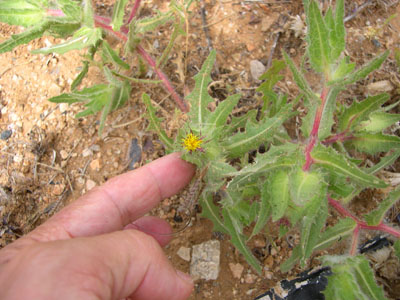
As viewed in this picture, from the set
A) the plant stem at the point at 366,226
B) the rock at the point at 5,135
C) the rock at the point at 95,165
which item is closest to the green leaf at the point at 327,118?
Result: the plant stem at the point at 366,226

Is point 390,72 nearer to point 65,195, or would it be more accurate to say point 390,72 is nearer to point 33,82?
point 65,195

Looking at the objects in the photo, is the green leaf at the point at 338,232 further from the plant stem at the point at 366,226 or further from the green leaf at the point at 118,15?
the green leaf at the point at 118,15

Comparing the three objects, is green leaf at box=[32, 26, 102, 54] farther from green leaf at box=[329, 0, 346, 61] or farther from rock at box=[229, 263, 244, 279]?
rock at box=[229, 263, 244, 279]

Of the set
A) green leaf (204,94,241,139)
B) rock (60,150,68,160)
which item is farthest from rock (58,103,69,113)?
green leaf (204,94,241,139)

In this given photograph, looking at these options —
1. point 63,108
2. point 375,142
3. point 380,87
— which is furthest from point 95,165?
point 380,87

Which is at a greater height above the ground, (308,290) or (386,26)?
(386,26)

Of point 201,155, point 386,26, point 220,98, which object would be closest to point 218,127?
point 201,155

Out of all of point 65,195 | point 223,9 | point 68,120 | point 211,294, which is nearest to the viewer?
point 211,294
